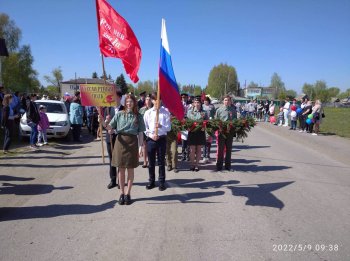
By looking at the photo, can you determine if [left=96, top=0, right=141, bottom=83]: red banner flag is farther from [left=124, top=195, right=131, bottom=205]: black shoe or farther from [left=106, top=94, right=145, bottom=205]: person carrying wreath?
[left=124, top=195, right=131, bottom=205]: black shoe

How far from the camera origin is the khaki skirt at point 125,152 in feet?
18.5

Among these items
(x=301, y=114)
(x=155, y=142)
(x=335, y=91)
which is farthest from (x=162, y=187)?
(x=335, y=91)

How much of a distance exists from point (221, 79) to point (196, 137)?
114731 mm

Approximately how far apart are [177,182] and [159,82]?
2.44 m

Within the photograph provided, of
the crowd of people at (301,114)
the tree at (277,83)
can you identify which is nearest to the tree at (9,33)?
the crowd of people at (301,114)

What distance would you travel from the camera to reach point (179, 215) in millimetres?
5145

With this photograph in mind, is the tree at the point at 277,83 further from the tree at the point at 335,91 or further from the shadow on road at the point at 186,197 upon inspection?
the shadow on road at the point at 186,197

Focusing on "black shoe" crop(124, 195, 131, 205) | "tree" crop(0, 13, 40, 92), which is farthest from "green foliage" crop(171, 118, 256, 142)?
"tree" crop(0, 13, 40, 92)

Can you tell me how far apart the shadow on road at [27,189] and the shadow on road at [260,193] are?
369cm

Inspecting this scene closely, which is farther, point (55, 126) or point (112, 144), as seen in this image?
point (55, 126)

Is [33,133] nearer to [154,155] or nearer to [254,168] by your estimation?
[154,155]

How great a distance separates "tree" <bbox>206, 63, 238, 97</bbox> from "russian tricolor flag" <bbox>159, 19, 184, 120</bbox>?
11407 centimetres
